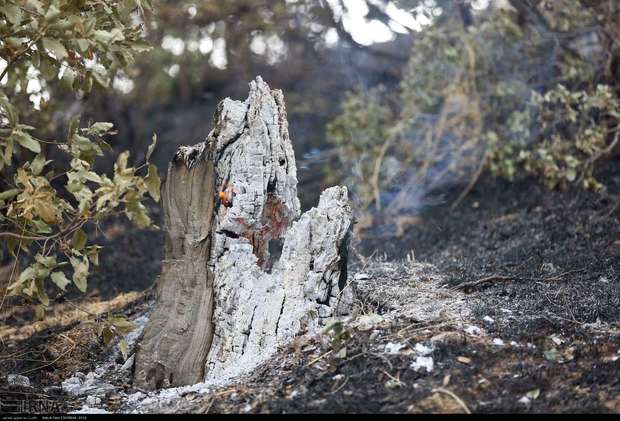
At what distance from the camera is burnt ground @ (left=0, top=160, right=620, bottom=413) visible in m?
2.96

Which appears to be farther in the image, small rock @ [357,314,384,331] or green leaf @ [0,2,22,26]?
small rock @ [357,314,384,331]

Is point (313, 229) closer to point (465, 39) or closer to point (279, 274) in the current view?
point (279, 274)

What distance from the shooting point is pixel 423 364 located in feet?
10.5

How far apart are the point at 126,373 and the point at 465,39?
14.9ft

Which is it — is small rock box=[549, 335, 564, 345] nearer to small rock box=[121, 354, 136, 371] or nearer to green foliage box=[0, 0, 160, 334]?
green foliage box=[0, 0, 160, 334]

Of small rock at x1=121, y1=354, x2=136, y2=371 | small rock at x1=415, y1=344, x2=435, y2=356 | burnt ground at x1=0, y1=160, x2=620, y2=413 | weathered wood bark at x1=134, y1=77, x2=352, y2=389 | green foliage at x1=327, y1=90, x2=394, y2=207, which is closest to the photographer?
burnt ground at x1=0, y1=160, x2=620, y2=413

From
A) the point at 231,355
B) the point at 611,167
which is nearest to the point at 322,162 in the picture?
the point at 611,167

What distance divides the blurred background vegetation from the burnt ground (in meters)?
1.94

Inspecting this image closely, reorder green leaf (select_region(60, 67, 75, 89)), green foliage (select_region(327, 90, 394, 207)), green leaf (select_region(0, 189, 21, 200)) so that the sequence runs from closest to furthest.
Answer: green leaf (select_region(0, 189, 21, 200)), green leaf (select_region(60, 67, 75, 89)), green foliage (select_region(327, 90, 394, 207))

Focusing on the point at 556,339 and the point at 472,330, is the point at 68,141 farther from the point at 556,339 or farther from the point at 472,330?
the point at 556,339

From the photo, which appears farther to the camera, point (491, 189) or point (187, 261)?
point (491, 189)

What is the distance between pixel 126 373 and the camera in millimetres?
3893

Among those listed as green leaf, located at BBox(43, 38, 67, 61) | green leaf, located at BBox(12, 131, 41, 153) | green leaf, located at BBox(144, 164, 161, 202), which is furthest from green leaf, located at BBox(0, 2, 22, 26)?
green leaf, located at BBox(144, 164, 161, 202)

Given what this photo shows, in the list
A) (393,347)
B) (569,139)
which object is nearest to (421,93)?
(569,139)
